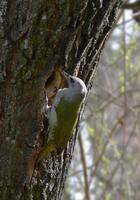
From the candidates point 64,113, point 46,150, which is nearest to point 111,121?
point 64,113

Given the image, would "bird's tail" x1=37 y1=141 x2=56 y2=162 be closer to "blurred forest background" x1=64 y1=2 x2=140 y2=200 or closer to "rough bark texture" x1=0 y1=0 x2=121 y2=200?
"rough bark texture" x1=0 y1=0 x2=121 y2=200

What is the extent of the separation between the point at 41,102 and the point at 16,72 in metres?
0.13

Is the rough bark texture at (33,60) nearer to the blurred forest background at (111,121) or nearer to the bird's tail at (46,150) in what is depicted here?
the bird's tail at (46,150)

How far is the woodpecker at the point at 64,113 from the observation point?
5.75ft

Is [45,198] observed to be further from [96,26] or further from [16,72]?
[96,26]

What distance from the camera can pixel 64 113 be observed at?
1854 mm

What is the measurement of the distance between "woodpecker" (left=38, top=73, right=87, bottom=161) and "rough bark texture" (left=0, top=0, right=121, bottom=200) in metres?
0.03

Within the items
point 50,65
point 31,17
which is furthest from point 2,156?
point 31,17

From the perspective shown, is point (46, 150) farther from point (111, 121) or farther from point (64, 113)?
point (111, 121)

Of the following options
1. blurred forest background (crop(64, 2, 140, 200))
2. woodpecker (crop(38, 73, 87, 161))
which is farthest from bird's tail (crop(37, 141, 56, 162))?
blurred forest background (crop(64, 2, 140, 200))

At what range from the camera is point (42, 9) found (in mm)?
1634

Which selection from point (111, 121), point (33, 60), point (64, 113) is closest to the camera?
point (33, 60)

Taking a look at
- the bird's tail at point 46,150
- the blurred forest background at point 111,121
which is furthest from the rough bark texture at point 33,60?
the blurred forest background at point 111,121

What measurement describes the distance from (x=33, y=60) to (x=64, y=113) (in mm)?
256
